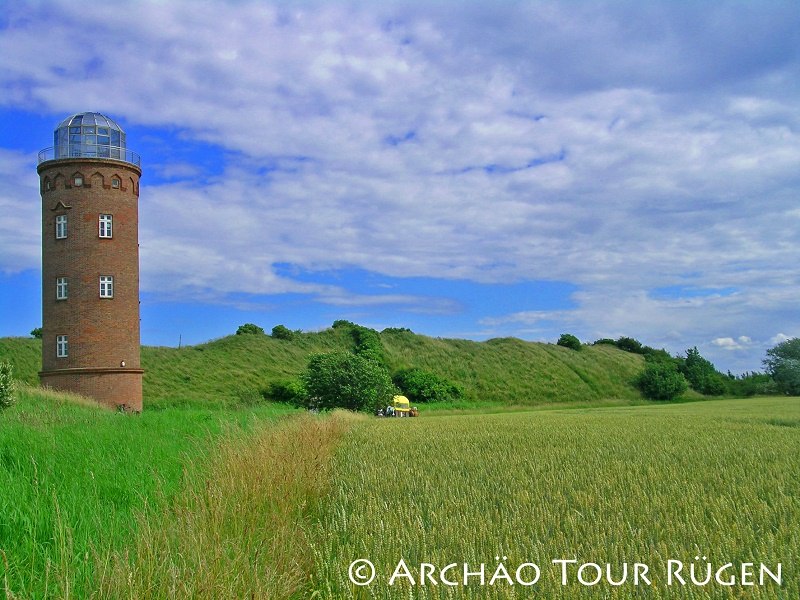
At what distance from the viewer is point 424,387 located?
1815 inches

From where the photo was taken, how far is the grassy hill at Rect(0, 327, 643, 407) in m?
40.1

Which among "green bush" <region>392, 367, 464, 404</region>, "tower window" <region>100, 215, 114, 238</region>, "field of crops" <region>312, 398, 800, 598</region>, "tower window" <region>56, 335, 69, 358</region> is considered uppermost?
"tower window" <region>100, 215, 114, 238</region>

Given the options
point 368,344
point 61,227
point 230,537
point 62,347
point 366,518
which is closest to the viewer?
point 230,537

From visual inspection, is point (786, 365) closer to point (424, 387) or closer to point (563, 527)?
point (424, 387)

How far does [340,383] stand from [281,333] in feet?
72.4

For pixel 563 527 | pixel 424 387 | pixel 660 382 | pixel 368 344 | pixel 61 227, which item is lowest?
pixel 563 527

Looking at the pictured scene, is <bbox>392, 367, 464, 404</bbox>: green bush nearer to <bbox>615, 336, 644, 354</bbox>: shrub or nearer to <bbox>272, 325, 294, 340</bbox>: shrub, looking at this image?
<bbox>272, 325, 294, 340</bbox>: shrub

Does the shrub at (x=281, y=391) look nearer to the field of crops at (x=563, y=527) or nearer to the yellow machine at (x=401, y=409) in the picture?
the yellow machine at (x=401, y=409)

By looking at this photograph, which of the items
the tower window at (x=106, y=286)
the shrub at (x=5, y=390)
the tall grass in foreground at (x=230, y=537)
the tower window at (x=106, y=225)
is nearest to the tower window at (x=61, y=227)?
the tower window at (x=106, y=225)

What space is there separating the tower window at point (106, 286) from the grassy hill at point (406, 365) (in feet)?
27.5

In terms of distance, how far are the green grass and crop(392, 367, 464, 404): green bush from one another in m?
33.6

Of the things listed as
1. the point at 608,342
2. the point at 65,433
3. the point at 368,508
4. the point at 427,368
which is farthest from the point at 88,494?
the point at 608,342

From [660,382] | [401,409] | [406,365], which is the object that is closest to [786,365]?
[660,382]

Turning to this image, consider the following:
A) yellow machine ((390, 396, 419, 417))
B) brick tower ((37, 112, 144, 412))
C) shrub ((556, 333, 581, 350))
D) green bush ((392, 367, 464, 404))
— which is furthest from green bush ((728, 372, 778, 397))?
brick tower ((37, 112, 144, 412))
